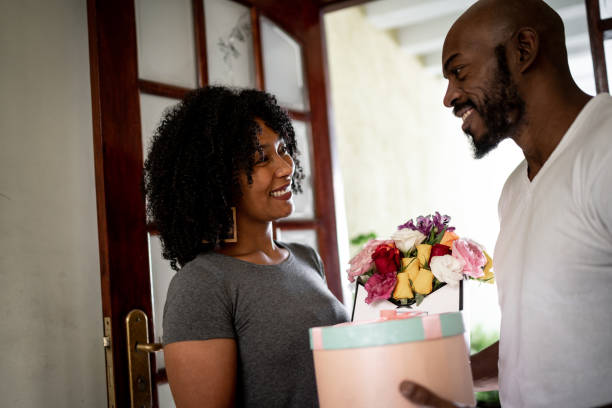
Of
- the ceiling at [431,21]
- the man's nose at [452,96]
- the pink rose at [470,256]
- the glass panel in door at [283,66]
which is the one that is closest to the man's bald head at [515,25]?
the man's nose at [452,96]

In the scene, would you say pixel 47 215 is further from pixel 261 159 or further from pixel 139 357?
pixel 261 159

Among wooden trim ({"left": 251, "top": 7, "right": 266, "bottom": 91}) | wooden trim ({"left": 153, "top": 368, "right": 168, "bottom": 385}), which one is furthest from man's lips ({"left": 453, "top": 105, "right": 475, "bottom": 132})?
wooden trim ({"left": 153, "top": 368, "right": 168, "bottom": 385})

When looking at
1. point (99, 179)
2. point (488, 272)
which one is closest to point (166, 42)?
point (99, 179)

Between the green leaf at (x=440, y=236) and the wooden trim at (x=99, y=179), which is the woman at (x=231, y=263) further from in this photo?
the green leaf at (x=440, y=236)

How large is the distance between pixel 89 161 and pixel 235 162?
0.59m

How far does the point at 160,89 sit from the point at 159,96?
22 mm

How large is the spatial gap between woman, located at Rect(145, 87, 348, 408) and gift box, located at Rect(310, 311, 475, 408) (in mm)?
442

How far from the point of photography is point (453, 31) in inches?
52.2

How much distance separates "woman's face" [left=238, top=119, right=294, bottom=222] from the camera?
1433 millimetres

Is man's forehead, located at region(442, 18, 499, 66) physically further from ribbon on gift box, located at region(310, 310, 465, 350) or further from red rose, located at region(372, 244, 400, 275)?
ribbon on gift box, located at region(310, 310, 465, 350)

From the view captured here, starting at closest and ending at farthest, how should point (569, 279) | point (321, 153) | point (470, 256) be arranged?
point (569, 279) < point (470, 256) < point (321, 153)

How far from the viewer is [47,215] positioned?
5.29 feet

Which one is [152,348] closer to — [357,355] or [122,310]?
[122,310]

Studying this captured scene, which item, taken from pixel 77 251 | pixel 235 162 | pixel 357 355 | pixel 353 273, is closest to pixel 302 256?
pixel 353 273
